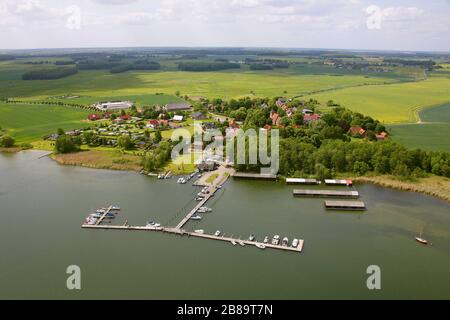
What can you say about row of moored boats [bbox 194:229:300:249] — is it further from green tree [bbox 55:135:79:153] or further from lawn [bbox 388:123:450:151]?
green tree [bbox 55:135:79:153]

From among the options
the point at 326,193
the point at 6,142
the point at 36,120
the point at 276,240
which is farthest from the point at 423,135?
the point at 36,120

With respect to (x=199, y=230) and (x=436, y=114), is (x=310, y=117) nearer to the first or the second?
(x=436, y=114)

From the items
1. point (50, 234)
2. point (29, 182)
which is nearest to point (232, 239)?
point (50, 234)

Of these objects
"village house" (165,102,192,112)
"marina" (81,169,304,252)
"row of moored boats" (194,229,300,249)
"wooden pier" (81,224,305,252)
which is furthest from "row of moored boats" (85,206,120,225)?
"village house" (165,102,192,112)

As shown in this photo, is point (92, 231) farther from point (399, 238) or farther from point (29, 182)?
point (399, 238)

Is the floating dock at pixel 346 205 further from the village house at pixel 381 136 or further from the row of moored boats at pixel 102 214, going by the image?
the village house at pixel 381 136

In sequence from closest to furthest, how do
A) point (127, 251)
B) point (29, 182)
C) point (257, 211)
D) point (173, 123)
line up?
1. point (127, 251)
2. point (257, 211)
3. point (29, 182)
4. point (173, 123)
